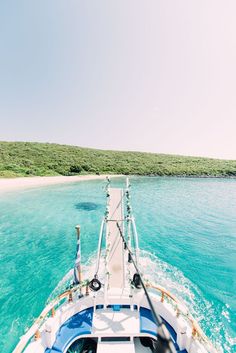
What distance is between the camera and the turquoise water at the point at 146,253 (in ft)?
29.2

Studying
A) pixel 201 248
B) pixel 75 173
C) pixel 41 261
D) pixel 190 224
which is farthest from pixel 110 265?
pixel 75 173

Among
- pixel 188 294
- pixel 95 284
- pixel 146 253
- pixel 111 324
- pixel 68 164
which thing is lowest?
pixel 188 294

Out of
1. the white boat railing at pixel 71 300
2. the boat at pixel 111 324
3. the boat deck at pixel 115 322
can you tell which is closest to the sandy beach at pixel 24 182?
the white boat railing at pixel 71 300

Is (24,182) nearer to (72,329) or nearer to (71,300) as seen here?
(71,300)

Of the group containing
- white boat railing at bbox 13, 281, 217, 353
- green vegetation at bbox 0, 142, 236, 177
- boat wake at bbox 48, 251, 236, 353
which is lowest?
boat wake at bbox 48, 251, 236, 353

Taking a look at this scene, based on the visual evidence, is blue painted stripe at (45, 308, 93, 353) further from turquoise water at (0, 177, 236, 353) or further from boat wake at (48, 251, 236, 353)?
boat wake at (48, 251, 236, 353)

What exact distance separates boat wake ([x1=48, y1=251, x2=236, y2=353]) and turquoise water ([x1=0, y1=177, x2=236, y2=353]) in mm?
36

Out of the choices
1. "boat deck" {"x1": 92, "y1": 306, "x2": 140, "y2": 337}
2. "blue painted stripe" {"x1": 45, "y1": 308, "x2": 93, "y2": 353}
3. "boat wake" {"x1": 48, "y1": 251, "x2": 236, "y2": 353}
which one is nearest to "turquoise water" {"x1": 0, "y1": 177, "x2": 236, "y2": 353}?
"boat wake" {"x1": 48, "y1": 251, "x2": 236, "y2": 353}

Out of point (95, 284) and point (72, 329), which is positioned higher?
point (95, 284)

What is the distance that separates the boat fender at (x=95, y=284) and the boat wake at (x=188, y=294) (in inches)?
125

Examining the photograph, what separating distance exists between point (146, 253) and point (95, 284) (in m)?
8.10

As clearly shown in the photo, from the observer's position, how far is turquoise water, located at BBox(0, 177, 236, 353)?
8.91 metres

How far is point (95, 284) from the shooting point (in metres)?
6.81

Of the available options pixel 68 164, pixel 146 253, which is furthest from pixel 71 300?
pixel 68 164
